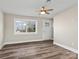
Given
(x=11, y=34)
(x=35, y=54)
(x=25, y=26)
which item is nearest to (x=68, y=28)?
(x=35, y=54)

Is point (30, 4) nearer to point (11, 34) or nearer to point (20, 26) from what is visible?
point (20, 26)

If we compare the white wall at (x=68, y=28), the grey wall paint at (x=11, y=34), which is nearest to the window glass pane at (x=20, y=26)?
the grey wall paint at (x=11, y=34)

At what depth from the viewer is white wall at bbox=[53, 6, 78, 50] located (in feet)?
13.3

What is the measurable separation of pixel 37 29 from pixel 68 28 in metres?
3.06

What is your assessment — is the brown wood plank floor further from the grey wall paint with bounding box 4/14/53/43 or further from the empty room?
the grey wall paint with bounding box 4/14/53/43

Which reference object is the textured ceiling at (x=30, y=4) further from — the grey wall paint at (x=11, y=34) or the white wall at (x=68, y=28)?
the grey wall paint at (x=11, y=34)

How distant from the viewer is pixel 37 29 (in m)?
6.92

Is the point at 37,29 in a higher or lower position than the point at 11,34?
higher

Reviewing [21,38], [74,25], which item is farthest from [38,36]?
[74,25]

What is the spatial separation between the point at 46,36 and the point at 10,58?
4.80m

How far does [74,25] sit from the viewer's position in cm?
410

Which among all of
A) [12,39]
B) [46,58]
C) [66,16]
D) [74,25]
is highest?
[66,16]

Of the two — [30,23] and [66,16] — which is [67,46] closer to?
[66,16]

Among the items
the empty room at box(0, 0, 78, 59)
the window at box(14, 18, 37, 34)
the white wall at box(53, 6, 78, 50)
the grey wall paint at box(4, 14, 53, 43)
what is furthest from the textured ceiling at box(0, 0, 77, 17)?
the window at box(14, 18, 37, 34)
